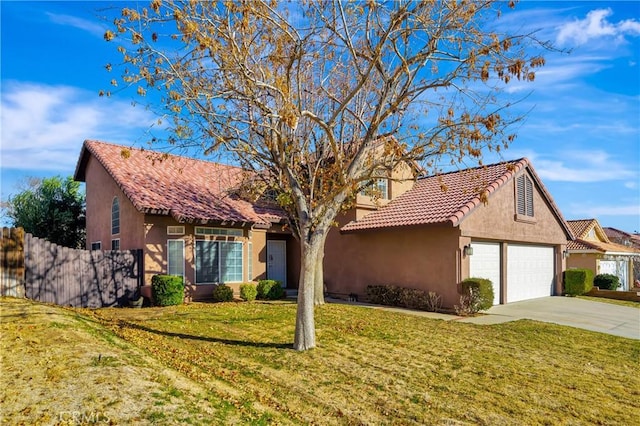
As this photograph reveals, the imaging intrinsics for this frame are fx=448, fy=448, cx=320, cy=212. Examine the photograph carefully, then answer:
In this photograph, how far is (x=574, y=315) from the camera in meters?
16.0

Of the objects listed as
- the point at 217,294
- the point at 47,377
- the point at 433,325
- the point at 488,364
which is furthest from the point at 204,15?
the point at 217,294

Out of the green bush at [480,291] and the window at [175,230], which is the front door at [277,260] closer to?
the window at [175,230]

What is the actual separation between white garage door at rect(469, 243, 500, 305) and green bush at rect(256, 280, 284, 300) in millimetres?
7665

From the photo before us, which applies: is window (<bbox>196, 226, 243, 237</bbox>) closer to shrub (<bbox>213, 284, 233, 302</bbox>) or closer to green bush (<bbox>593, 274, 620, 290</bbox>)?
shrub (<bbox>213, 284, 233, 302</bbox>)

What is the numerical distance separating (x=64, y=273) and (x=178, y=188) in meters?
5.66

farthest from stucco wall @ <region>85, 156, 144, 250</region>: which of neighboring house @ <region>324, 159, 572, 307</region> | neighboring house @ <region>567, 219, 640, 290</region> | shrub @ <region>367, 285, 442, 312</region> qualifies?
neighboring house @ <region>567, 219, 640, 290</region>

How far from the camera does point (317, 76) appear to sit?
14094 mm

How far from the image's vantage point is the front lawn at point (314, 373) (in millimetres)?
5516

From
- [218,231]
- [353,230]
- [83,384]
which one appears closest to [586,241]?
[353,230]

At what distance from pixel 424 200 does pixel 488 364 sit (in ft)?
36.0

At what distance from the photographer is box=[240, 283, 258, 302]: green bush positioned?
17.5 metres

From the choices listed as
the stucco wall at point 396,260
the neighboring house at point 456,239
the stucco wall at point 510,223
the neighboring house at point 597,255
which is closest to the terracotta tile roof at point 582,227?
the neighboring house at point 597,255

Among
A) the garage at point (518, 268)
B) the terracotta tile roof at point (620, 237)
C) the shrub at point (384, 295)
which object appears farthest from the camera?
the terracotta tile roof at point (620, 237)
